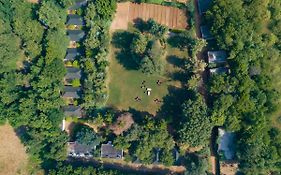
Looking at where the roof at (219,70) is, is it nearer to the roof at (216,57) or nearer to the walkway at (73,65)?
the roof at (216,57)

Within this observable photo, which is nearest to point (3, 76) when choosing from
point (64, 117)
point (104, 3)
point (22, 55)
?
point (22, 55)

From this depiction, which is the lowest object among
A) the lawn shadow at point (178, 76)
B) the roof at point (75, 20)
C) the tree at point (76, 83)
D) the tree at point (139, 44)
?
the tree at point (76, 83)

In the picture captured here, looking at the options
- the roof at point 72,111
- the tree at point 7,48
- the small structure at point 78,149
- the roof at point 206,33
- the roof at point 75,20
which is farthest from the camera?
the roof at point 75,20

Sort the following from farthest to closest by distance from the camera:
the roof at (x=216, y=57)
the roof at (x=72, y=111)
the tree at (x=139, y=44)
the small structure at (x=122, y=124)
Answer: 1. the roof at (x=72, y=111)
2. the roof at (x=216, y=57)
3. the tree at (x=139, y=44)
4. the small structure at (x=122, y=124)

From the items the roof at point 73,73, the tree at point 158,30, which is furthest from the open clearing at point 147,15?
the roof at point 73,73

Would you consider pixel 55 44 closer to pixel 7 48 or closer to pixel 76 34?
pixel 76 34

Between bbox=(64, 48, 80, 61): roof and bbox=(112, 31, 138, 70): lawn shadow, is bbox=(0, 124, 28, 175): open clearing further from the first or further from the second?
bbox=(112, 31, 138, 70): lawn shadow

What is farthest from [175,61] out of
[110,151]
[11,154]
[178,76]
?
[11,154]
